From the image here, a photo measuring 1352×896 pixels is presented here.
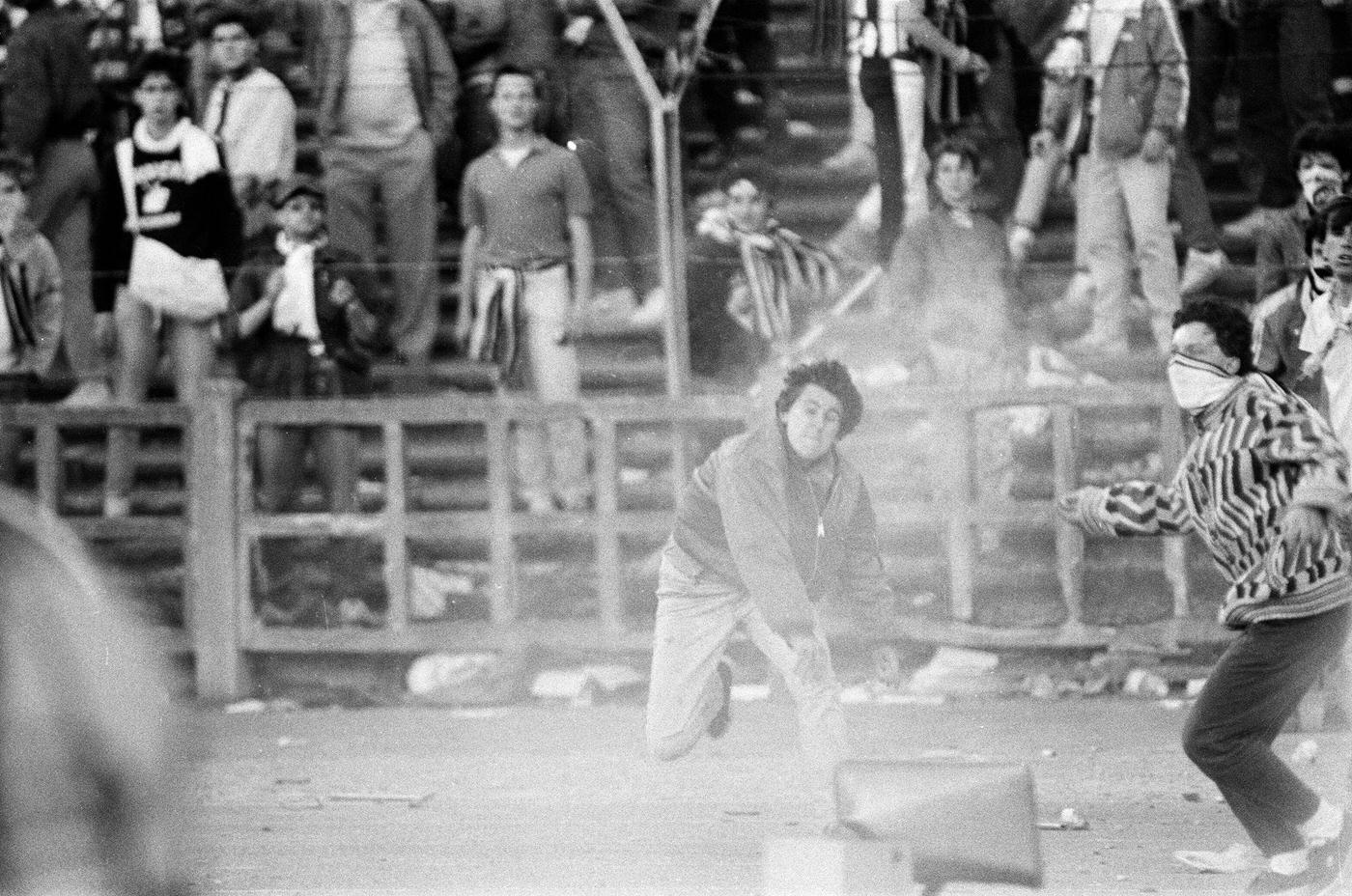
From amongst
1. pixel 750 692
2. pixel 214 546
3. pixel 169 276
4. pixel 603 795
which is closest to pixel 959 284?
pixel 750 692

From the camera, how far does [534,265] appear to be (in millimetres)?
11062

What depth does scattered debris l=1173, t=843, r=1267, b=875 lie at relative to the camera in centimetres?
748

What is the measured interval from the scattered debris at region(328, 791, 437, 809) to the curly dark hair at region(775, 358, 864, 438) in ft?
6.29

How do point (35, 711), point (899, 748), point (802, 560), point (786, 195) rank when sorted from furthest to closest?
point (786, 195) → point (899, 748) → point (802, 560) → point (35, 711)

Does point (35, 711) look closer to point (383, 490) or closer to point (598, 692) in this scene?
point (598, 692)

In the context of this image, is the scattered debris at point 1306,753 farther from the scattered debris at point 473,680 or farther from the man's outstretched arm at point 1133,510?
the scattered debris at point 473,680

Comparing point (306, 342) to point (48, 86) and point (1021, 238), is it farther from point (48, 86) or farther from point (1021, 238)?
point (1021, 238)

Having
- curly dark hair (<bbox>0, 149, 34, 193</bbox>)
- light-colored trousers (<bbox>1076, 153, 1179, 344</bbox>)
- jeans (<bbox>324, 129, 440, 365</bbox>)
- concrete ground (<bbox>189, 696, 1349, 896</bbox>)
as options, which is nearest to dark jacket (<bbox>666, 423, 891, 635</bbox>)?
concrete ground (<bbox>189, 696, 1349, 896</bbox>)

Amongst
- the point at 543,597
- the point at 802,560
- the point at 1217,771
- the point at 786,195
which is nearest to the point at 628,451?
the point at 543,597

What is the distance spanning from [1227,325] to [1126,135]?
3.74 m

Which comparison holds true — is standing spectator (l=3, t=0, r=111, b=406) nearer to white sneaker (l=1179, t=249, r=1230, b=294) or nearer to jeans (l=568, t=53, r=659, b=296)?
jeans (l=568, t=53, r=659, b=296)

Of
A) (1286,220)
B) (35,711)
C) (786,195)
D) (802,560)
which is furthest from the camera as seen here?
(786,195)

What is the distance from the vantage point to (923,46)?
1088 centimetres

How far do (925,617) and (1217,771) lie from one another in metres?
3.61
